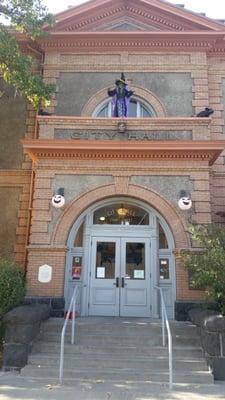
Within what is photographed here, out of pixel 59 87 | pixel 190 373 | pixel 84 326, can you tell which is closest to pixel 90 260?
pixel 84 326

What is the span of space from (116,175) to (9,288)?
4.45 meters

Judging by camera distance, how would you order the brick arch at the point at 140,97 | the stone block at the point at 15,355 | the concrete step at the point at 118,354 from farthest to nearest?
the brick arch at the point at 140,97 < the stone block at the point at 15,355 < the concrete step at the point at 118,354

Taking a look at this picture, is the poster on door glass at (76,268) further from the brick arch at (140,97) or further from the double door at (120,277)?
the brick arch at (140,97)

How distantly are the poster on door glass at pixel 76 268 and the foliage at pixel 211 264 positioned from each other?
3289mm

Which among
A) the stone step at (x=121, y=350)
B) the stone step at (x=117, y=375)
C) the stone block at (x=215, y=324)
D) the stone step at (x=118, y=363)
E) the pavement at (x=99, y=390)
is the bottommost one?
the pavement at (x=99, y=390)

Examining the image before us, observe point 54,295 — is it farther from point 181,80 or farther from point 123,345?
point 181,80

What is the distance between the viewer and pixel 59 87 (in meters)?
13.9

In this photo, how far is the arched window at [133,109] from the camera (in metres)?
13.8

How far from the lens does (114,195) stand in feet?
37.4

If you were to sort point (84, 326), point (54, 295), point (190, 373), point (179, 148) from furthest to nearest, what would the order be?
point (179, 148), point (54, 295), point (84, 326), point (190, 373)

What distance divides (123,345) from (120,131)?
6.25m

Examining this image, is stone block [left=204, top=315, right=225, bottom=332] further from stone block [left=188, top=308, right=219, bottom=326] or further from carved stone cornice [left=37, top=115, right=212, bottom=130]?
carved stone cornice [left=37, top=115, right=212, bottom=130]

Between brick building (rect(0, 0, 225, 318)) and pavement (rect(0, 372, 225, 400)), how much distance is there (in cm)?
341

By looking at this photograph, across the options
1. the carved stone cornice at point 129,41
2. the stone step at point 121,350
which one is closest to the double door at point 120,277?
the stone step at point 121,350
